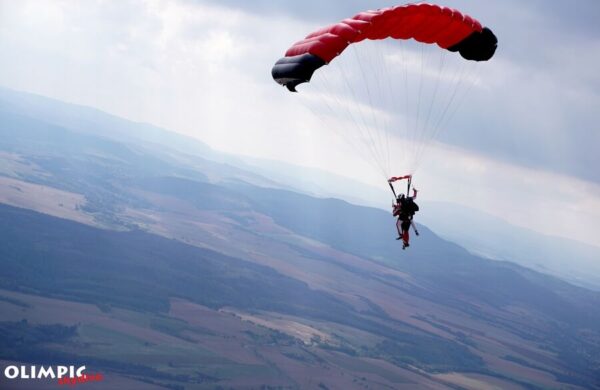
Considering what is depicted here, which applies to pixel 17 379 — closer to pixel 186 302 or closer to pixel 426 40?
pixel 186 302

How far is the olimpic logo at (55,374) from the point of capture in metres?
71.4

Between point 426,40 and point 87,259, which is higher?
point 426,40

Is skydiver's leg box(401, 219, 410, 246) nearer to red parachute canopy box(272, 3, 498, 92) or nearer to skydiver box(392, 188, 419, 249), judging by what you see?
skydiver box(392, 188, 419, 249)

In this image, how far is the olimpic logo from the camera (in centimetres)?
7144

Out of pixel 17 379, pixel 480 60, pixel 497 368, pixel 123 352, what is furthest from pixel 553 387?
pixel 480 60

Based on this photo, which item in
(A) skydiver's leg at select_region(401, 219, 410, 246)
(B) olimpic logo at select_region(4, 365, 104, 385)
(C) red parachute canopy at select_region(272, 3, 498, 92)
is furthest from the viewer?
(B) olimpic logo at select_region(4, 365, 104, 385)

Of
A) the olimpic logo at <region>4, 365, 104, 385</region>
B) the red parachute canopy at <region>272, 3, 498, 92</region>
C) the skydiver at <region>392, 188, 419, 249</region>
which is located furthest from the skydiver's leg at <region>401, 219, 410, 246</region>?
the olimpic logo at <region>4, 365, 104, 385</region>

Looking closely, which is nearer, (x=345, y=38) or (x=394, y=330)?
(x=345, y=38)

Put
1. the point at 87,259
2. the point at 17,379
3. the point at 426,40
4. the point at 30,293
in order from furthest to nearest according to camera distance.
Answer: the point at 87,259 < the point at 30,293 < the point at 17,379 < the point at 426,40

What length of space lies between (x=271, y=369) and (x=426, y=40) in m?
77.4

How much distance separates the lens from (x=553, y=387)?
130m

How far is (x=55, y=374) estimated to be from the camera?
246ft

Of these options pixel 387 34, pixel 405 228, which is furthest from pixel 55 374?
pixel 387 34

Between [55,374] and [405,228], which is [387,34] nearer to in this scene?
[405,228]
